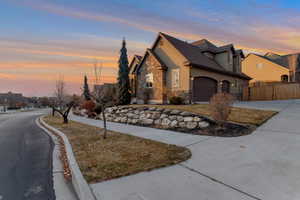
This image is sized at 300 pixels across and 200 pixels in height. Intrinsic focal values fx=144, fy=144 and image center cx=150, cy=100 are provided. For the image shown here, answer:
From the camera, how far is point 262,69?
3066 cm

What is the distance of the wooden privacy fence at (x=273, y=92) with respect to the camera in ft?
63.5

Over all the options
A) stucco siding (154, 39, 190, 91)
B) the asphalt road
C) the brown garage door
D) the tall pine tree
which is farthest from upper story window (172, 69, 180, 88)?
the asphalt road

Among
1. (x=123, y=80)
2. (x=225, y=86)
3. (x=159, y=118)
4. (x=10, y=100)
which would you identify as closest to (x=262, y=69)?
(x=225, y=86)

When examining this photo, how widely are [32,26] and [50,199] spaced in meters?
11.9

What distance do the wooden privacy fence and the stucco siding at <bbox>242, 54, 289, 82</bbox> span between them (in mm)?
11836

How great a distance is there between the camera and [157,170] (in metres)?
3.33

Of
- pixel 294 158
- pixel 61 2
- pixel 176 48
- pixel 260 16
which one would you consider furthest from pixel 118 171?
pixel 260 16

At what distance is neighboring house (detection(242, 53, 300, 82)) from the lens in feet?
93.2

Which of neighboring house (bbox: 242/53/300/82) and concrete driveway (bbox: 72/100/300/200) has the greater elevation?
neighboring house (bbox: 242/53/300/82)

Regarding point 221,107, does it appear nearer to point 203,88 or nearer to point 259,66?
point 203,88

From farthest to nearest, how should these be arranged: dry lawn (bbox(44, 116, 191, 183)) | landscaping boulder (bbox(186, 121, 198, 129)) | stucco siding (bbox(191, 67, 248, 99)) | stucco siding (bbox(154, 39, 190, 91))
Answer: stucco siding (bbox(191, 67, 248, 99)), stucco siding (bbox(154, 39, 190, 91)), landscaping boulder (bbox(186, 121, 198, 129)), dry lawn (bbox(44, 116, 191, 183))

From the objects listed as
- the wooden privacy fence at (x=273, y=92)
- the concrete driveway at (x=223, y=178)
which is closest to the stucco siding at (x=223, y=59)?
the wooden privacy fence at (x=273, y=92)

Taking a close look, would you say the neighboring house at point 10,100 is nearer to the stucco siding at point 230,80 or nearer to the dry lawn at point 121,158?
the stucco siding at point 230,80

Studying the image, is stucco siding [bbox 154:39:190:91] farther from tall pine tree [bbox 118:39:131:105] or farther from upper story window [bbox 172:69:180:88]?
tall pine tree [bbox 118:39:131:105]
